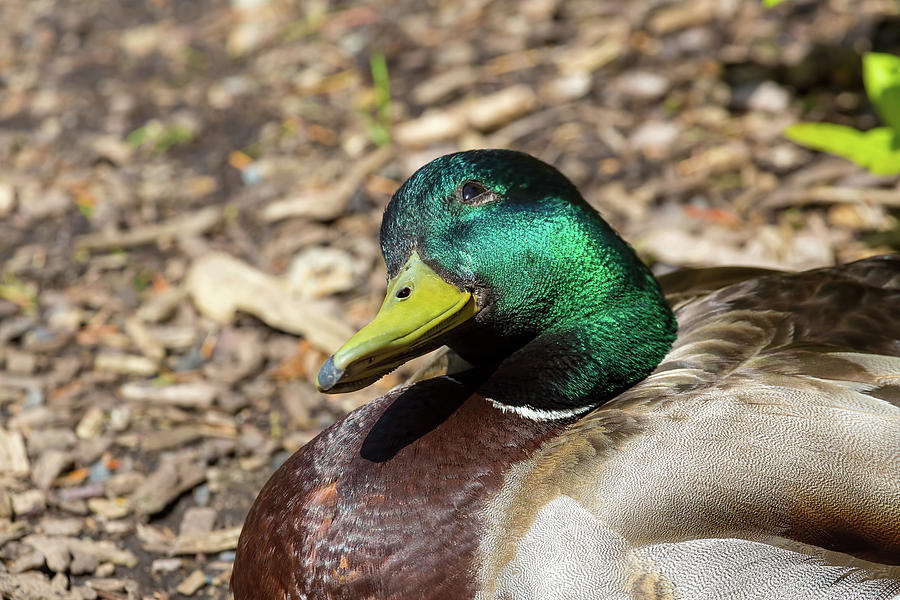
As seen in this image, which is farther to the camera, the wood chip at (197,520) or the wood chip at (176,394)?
the wood chip at (176,394)

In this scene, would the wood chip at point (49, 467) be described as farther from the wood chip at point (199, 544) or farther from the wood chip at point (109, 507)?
the wood chip at point (199, 544)

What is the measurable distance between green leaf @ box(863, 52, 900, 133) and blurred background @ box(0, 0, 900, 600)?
0.92 meters

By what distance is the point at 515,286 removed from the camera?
248 centimetres

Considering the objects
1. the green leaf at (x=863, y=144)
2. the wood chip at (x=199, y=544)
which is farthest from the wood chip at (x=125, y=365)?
the green leaf at (x=863, y=144)

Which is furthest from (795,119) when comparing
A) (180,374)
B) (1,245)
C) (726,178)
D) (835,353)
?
(1,245)

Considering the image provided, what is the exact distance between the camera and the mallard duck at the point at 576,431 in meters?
2.20

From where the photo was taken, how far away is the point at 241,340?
13.9ft

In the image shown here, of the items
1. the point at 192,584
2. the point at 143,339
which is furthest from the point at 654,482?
the point at 143,339

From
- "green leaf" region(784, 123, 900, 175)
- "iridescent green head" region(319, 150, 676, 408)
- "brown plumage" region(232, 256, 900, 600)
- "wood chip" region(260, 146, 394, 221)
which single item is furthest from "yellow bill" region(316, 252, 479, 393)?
"wood chip" region(260, 146, 394, 221)

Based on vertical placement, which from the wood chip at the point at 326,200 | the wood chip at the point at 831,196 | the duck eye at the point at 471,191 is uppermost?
the duck eye at the point at 471,191

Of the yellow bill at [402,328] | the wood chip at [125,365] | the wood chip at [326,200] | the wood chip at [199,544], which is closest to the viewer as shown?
the yellow bill at [402,328]

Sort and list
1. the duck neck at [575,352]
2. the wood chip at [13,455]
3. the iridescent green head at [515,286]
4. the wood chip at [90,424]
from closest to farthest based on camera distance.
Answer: the iridescent green head at [515,286] < the duck neck at [575,352] < the wood chip at [13,455] < the wood chip at [90,424]

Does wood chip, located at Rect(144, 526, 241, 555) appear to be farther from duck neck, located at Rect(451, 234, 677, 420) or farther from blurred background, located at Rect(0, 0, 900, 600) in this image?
duck neck, located at Rect(451, 234, 677, 420)

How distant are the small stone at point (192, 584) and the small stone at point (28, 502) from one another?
61cm
